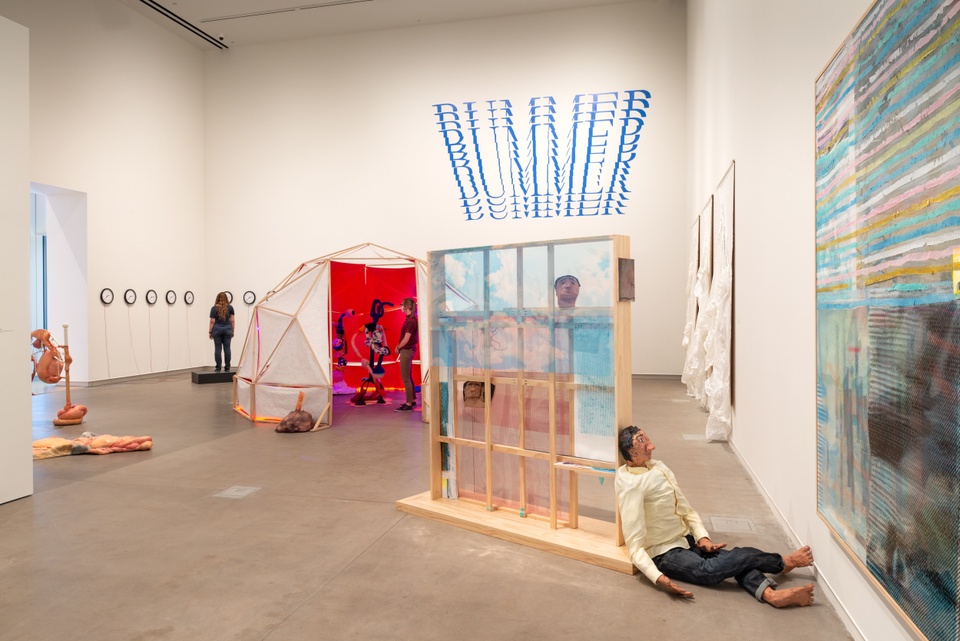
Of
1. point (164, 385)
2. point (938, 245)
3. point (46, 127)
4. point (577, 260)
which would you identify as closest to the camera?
point (938, 245)

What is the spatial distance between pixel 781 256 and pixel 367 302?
6.42 m

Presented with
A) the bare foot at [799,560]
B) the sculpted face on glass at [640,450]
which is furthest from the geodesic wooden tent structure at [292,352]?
the bare foot at [799,560]

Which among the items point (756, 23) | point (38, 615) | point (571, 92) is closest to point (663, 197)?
point (571, 92)

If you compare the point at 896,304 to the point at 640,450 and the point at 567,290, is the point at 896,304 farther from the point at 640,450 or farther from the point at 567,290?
the point at 567,290

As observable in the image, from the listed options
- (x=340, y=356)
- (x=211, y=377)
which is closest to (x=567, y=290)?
(x=340, y=356)

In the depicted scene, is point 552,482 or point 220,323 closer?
point 552,482

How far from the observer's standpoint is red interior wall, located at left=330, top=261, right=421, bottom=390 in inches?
354

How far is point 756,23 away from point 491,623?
146 inches

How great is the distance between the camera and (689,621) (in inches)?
96.3

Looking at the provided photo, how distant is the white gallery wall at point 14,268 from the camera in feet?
13.1

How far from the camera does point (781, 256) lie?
3.49 m

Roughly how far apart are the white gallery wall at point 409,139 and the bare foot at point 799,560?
24.7ft

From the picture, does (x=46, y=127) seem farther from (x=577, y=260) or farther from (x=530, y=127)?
(x=577, y=260)

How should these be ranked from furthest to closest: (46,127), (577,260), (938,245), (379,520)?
(46,127), (379,520), (577,260), (938,245)
